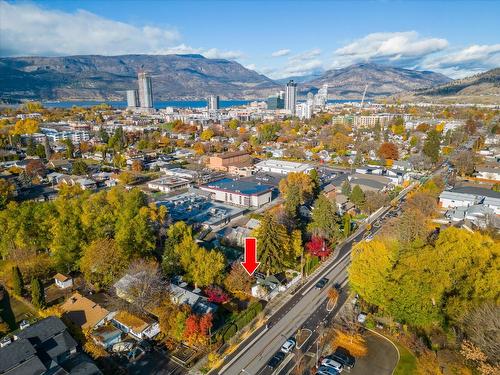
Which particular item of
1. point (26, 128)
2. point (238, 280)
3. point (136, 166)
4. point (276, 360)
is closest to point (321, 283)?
point (238, 280)

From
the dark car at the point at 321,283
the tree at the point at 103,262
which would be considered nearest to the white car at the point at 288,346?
the dark car at the point at 321,283

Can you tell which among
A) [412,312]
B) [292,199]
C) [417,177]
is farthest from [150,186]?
[417,177]

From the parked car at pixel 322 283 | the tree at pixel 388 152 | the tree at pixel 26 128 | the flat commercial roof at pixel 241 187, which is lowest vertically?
the parked car at pixel 322 283

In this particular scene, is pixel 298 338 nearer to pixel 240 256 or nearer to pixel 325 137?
pixel 240 256

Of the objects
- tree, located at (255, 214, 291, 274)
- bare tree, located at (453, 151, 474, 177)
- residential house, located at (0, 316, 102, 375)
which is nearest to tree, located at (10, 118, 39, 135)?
residential house, located at (0, 316, 102, 375)

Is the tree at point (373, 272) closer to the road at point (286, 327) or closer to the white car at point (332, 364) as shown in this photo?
the road at point (286, 327)
